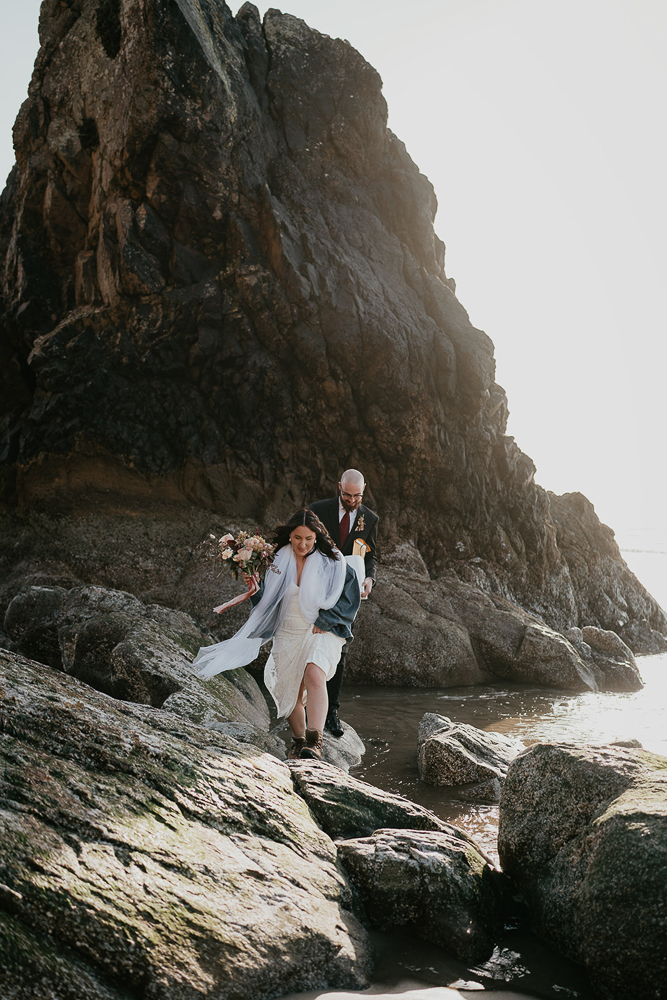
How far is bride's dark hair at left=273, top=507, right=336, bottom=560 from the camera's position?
6.53 metres

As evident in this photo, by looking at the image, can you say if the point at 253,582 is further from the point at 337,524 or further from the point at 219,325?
the point at 219,325

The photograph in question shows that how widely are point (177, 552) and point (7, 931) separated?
440 inches

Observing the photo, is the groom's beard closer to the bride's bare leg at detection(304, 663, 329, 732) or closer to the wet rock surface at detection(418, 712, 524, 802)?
the bride's bare leg at detection(304, 663, 329, 732)

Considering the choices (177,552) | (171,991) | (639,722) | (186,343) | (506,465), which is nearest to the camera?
(171,991)

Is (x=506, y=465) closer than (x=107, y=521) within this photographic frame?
No

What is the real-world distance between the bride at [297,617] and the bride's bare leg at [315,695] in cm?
4

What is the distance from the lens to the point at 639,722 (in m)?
9.45

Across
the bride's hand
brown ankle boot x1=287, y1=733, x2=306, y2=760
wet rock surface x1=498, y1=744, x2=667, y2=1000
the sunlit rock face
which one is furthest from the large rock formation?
the sunlit rock face

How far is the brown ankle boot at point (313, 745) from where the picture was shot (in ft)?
18.3

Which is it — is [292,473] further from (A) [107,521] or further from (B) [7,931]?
(B) [7,931]

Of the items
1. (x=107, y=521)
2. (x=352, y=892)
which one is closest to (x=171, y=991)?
(x=352, y=892)

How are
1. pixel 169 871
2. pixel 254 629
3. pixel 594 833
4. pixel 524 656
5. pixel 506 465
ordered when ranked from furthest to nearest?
pixel 506 465 < pixel 524 656 < pixel 254 629 < pixel 594 833 < pixel 169 871

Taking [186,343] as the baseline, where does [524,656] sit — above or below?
below

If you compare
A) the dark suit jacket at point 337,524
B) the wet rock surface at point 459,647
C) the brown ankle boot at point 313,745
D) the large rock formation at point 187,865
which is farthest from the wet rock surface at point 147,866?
the wet rock surface at point 459,647
